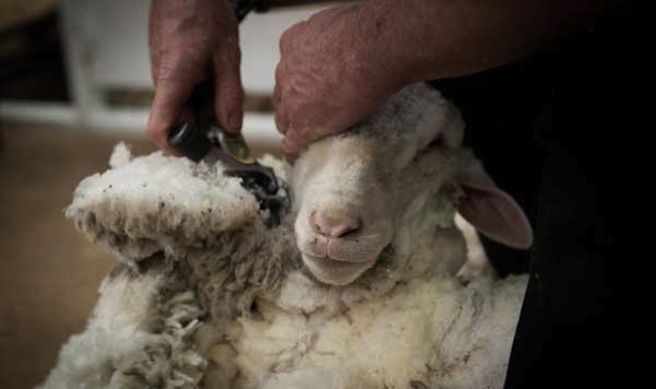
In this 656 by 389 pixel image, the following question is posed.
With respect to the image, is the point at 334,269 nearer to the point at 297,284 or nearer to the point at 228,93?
the point at 297,284

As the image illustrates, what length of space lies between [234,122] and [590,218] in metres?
0.48

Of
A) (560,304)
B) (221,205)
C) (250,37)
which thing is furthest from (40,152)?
(560,304)

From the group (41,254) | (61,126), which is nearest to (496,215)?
(41,254)

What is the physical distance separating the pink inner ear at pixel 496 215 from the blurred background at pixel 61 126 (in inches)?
31.0

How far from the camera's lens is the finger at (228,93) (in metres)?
0.99

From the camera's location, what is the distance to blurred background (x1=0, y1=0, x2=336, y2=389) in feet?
5.17

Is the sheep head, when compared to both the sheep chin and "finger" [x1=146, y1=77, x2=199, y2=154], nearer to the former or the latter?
the sheep chin

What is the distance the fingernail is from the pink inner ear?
12.1 inches

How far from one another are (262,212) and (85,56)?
81.9 inches

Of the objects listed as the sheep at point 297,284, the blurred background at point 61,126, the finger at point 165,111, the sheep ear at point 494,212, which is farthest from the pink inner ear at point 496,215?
the blurred background at point 61,126

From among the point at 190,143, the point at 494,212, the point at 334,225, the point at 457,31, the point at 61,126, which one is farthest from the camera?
the point at 61,126

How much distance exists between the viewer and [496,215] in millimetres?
1057

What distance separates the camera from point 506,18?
64cm

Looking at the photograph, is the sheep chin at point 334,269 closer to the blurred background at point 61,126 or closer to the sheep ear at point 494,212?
the sheep ear at point 494,212
